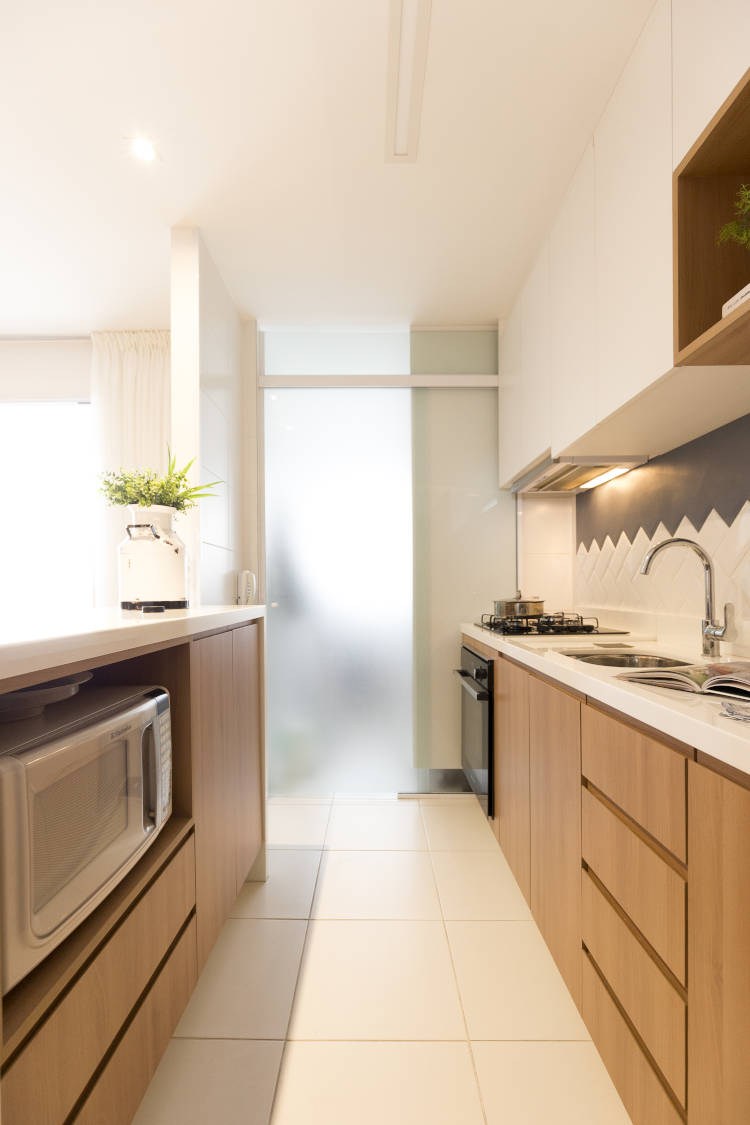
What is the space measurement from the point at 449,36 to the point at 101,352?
2.75 m

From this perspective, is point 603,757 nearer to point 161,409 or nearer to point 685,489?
point 685,489

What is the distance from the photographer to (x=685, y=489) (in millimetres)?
2164

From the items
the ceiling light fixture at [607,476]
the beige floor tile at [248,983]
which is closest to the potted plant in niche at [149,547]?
the beige floor tile at [248,983]

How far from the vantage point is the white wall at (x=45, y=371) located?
383cm

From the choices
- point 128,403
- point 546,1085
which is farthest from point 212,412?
point 546,1085

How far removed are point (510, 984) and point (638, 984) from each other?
29.3 inches

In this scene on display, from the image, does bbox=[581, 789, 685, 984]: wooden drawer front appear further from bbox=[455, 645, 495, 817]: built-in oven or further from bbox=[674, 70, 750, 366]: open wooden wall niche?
bbox=[455, 645, 495, 817]: built-in oven

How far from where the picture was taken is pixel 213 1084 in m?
1.42

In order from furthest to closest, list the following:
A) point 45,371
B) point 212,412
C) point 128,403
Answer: point 45,371 < point 128,403 < point 212,412

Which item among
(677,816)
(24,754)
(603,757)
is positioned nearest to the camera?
(24,754)

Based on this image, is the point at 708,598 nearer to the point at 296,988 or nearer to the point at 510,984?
the point at 510,984

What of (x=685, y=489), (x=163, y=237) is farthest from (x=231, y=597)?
(x=685, y=489)

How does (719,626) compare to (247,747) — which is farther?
(247,747)

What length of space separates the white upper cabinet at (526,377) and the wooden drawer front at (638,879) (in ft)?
5.08
